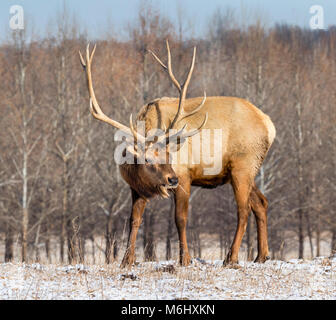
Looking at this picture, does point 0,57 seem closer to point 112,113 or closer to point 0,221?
point 112,113

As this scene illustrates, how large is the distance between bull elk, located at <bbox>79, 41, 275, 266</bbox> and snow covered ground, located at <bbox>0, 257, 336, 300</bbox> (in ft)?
2.53

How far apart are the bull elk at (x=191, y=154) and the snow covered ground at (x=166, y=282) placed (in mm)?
772

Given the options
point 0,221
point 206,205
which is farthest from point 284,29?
point 0,221

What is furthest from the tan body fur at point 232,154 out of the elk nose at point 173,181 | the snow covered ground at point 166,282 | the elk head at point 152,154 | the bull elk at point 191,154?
the snow covered ground at point 166,282

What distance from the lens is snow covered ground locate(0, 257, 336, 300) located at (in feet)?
16.9

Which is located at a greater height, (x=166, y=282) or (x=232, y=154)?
(x=232, y=154)

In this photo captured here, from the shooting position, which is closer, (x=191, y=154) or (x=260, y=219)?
(x=191, y=154)

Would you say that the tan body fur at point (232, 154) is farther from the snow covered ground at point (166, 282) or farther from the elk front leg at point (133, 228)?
the snow covered ground at point (166, 282)

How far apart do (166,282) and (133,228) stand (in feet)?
5.67

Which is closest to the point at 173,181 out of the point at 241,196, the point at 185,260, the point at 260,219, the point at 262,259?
the point at 185,260

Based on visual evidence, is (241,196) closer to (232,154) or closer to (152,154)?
(232,154)

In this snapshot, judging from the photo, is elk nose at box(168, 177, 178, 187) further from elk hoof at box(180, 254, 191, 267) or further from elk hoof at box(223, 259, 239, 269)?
elk hoof at box(223, 259, 239, 269)

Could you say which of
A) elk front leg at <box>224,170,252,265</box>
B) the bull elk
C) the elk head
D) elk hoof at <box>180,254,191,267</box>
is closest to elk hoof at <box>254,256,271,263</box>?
the bull elk

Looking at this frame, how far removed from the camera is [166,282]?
227 inches
